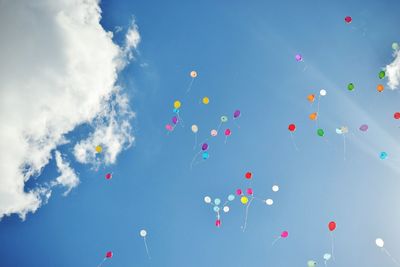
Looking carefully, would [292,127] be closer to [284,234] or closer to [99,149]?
[284,234]

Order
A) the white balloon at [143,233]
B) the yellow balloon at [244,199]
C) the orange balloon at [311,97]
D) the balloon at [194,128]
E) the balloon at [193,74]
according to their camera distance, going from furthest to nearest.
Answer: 1. the white balloon at [143,233]
2. the balloon at [193,74]
3. the balloon at [194,128]
4. the yellow balloon at [244,199]
5. the orange balloon at [311,97]

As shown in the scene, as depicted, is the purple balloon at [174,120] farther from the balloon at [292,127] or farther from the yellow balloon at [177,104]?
the balloon at [292,127]

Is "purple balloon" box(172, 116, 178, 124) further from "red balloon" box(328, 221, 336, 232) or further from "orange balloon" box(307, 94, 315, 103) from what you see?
"red balloon" box(328, 221, 336, 232)

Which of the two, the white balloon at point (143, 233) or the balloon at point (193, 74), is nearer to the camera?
the balloon at point (193, 74)

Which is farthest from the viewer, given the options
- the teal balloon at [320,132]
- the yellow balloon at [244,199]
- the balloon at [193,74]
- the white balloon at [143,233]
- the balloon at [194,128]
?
the white balloon at [143,233]

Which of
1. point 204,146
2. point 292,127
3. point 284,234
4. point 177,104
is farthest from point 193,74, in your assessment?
point 284,234

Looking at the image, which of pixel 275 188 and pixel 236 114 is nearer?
pixel 275 188

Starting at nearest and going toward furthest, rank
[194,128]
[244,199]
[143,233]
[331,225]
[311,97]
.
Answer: [331,225] → [311,97] → [244,199] → [194,128] → [143,233]

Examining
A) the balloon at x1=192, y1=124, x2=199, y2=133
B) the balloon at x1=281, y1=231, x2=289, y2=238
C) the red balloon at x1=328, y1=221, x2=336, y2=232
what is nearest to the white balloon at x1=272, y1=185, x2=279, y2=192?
the balloon at x1=281, y1=231, x2=289, y2=238

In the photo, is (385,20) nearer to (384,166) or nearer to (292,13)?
(292,13)

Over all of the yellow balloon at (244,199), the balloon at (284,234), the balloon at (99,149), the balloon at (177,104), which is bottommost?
the balloon at (284,234)

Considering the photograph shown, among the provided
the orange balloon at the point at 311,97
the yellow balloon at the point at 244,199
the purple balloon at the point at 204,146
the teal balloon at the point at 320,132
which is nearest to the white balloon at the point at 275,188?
the yellow balloon at the point at 244,199

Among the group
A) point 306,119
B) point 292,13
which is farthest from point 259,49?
point 306,119

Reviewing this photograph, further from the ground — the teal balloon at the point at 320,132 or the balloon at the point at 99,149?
the balloon at the point at 99,149
